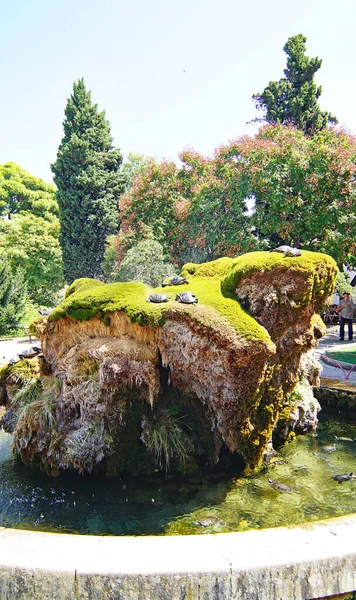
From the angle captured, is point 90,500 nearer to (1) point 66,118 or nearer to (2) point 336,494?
(2) point 336,494

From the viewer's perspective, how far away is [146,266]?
1440cm

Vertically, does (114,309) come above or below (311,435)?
above

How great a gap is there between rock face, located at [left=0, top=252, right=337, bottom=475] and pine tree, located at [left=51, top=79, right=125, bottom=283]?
2201cm

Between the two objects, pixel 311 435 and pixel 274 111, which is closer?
pixel 311 435

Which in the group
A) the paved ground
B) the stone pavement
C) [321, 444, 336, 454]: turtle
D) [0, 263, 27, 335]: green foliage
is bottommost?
[321, 444, 336, 454]: turtle

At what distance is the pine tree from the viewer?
27312mm

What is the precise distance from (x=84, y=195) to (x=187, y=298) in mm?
23676

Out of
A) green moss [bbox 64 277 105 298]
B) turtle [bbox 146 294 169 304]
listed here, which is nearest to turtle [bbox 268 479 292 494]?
turtle [bbox 146 294 169 304]

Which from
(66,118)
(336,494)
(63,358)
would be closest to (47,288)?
(66,118)

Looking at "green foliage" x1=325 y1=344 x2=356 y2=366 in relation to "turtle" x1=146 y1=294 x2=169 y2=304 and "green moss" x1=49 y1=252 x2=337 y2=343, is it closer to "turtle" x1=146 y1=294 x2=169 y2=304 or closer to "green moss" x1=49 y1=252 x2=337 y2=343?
"green moss" x1=49 y1=252 x2=337 y2=343

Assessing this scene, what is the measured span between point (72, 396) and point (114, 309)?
1.21 m

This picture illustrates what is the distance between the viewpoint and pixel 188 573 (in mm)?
2846

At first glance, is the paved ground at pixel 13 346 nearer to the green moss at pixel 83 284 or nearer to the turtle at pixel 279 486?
the green moss at pixel 83 284

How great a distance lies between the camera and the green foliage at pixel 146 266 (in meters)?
14.3
